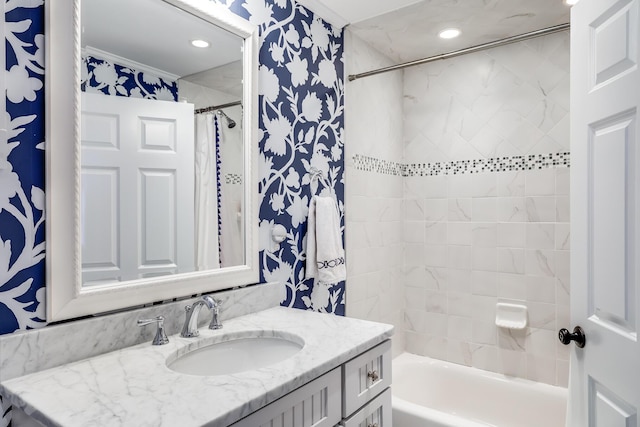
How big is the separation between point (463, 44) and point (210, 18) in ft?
5.42

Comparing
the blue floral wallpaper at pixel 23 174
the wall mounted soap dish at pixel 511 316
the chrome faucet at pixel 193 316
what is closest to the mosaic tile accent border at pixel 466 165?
the wall mounted soap dish at pixel 511 316

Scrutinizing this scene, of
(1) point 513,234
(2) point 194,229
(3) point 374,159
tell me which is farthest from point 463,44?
(2) point 194,229

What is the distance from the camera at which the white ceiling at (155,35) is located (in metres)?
1.25

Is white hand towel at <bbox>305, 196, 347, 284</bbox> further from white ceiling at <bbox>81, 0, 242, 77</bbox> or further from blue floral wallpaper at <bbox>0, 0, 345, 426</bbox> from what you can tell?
white ceiling at <bbox>81, 0, 242, 77</bbox>

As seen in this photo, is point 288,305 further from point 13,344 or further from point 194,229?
point 13,344

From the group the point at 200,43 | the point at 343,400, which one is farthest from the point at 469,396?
the point at 200,43

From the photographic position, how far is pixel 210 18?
Answer: 1.57 metres

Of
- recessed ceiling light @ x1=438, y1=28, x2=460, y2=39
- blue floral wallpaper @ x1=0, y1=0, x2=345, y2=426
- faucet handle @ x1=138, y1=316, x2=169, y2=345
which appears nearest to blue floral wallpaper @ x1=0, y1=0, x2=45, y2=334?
blue floral wallpaper @ x1=0, y1=0, x2=345, y2=426

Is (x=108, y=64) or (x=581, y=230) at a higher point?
(x=108, y=64)

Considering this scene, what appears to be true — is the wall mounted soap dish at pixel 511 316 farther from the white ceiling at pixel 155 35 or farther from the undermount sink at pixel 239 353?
the white ceiling at pixel 155 35

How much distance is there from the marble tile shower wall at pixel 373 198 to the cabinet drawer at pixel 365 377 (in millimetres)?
898

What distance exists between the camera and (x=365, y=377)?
136 centimetres

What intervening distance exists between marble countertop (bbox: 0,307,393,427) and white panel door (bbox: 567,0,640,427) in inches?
27.4

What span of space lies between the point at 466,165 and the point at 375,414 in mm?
1732
